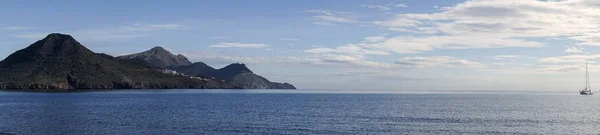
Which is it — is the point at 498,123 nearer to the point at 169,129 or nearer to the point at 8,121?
the point at 169,129

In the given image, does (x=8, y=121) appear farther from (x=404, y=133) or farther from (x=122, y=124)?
(x=404, y=133)

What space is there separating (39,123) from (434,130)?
5558 cm

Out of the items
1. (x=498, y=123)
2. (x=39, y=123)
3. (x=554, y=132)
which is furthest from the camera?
(x=498, y=123)

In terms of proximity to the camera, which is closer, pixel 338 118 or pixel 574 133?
pixel 574 133

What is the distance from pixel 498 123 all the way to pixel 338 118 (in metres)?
25.5

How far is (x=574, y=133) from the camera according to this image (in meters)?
80.7

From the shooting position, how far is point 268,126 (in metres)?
85.1

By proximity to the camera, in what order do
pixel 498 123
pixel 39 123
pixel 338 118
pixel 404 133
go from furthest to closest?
pixel 338 118 < pixel 498 123 < pixel 39 123 < pixel 404 133

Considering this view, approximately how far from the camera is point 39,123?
287ft

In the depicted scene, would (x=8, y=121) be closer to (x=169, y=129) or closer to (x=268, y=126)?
(x=169, y=129)

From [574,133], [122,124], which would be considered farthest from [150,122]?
[574,133]

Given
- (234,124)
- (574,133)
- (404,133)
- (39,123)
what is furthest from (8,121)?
(574,133)

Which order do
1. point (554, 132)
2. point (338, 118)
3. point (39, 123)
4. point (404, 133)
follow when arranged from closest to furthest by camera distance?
1. point (404, 133)
2. point (554, 132)
3. point (39, 123)
4. point (338, 118)

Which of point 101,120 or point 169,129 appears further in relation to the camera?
point 101,120
